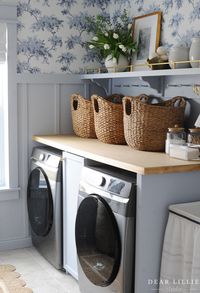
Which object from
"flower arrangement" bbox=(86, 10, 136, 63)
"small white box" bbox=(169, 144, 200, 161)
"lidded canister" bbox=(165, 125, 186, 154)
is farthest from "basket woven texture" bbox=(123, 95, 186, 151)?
"flower arrangement" bbox=(86, 10, 136, 63)

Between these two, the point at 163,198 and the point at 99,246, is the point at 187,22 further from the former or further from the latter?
the point at 99,246

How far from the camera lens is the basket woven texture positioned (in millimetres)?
2705

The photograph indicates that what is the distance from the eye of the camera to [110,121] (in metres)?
3.07

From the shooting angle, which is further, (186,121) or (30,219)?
(30,219)

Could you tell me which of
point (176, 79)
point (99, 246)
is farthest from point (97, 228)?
point (176, 79)

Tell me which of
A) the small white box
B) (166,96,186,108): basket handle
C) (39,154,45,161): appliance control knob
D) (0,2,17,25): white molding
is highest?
(0,2,17,25): white molding

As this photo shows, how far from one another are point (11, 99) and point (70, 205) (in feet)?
3.55

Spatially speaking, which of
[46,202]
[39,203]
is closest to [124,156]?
[46,202]

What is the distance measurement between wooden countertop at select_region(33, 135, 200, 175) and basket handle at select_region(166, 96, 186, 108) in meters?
0.38

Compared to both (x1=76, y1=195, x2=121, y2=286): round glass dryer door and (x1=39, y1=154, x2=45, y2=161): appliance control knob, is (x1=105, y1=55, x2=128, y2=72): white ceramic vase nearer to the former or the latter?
(x1=39, y1=154, x2=45, y2=161): appliance control knob

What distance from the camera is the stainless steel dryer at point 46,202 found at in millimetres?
3158

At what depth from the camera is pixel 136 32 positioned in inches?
135

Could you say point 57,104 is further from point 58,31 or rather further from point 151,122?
point 151,122

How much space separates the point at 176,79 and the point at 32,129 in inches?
52.0
